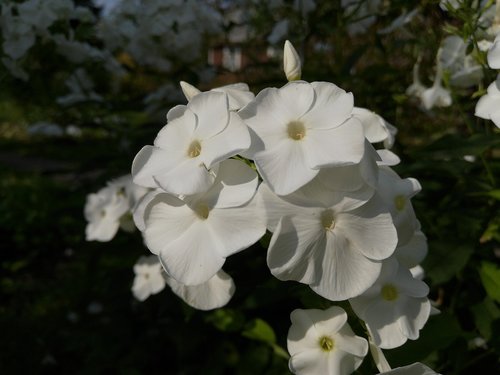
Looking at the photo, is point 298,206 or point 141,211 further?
point 141,211

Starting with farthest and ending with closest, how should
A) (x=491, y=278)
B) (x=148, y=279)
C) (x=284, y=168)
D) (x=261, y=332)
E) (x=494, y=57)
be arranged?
1. (x=148, y=279)
2. (x=261, y=332)
3. (x=491, y=278)
4. (x=494, y=57)
5. (x=284, y=168)

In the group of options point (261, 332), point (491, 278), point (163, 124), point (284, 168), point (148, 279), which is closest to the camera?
point (284, 168)

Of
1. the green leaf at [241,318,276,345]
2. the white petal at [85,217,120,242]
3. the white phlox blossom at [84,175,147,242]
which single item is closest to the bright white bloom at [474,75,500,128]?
the green leaf at [241,318,276,345]

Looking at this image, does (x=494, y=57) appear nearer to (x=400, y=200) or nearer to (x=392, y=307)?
(x=400, y=200)

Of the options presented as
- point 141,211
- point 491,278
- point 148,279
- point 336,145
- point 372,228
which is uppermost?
point 336,145

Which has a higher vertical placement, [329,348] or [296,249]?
[296,249]

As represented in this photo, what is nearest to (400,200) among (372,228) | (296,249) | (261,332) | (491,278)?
(372,228)

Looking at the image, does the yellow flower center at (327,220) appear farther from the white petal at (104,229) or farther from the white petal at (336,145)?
the white petal at (104,229)
